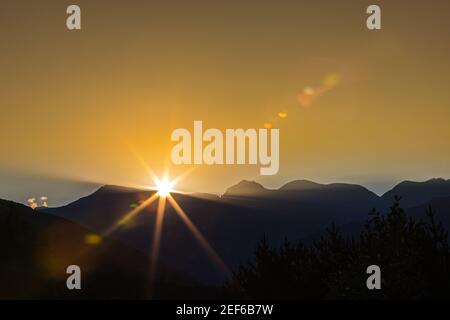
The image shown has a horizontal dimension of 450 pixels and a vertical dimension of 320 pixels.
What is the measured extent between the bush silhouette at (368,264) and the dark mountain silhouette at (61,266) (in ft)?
15.2

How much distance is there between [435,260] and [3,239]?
24084mm

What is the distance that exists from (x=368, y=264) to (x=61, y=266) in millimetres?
16974

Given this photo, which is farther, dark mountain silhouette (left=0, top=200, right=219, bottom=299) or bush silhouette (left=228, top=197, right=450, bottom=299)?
dark mountain silhouette (left=0, top=200, right=219, bottom=299)

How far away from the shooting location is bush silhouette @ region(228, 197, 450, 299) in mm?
24250

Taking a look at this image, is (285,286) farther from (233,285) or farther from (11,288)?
(11,288)

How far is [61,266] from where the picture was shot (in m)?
30.7

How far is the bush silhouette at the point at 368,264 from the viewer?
2425 centimetres

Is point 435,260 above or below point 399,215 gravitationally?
below

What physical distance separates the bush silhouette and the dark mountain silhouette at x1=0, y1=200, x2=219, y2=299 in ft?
15.2

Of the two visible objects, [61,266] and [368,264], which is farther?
[61,266]

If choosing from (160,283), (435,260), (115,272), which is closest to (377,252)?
(435,260)

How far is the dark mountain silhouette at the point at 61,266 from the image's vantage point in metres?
27.5

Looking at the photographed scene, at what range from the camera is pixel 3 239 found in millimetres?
31547

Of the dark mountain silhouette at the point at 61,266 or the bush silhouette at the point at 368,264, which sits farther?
the dark mountain silhouette at the point at 61,266
